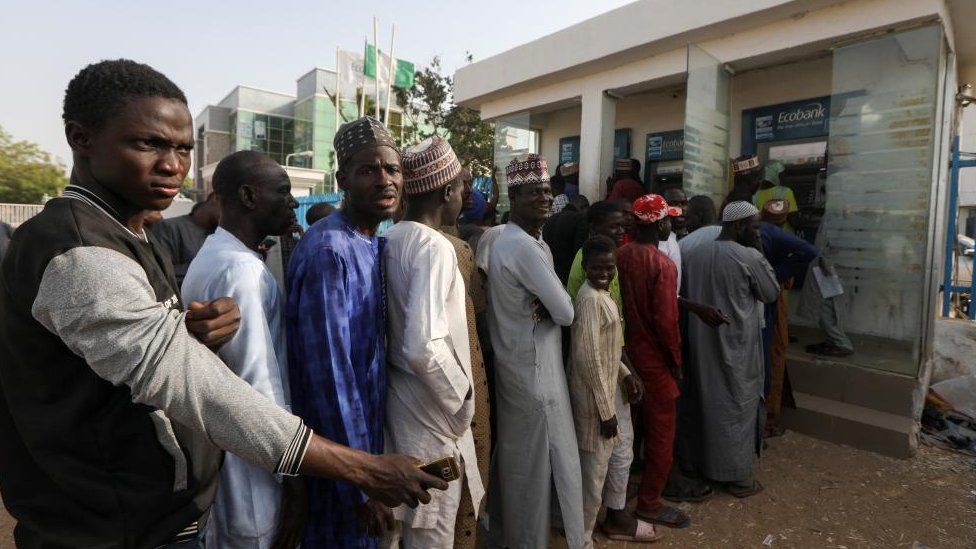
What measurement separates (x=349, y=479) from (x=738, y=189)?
15.9 feet

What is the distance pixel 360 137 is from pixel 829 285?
515 centimetres

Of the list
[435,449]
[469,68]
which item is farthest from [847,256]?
[469,68]

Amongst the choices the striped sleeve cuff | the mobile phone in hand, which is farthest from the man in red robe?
the striped sleeve cuff

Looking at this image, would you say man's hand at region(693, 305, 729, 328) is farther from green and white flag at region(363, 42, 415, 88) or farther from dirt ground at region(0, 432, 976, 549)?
green and white flag at region(363, 42, 415, 88)

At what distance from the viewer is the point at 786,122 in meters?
6.89

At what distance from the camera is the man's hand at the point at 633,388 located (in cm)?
307

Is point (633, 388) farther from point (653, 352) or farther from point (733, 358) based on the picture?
point (733, 358)

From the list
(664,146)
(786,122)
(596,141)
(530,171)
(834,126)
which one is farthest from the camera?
(664,146)

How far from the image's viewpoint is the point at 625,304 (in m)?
3.34

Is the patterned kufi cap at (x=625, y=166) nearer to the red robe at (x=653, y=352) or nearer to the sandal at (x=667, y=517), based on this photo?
the red robe at (x=653, y=352)

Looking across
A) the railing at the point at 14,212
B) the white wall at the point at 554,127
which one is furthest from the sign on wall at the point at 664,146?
the railing at the point at 14,212

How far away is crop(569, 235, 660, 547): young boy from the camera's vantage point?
279 centimetres

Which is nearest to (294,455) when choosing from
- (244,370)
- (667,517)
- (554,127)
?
(244,370)

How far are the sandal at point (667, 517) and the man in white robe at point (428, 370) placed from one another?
5.33ft
